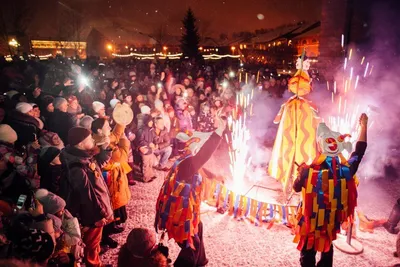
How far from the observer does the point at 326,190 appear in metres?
3.69

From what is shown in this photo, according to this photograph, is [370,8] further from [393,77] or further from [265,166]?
[265,166]

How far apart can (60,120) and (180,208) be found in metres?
4.44

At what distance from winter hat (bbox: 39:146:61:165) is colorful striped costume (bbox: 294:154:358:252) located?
3789 mm

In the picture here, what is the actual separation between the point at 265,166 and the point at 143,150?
3.27 m

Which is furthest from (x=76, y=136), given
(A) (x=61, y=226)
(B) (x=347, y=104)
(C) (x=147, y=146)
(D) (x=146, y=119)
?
(B) (x=347, y=104)

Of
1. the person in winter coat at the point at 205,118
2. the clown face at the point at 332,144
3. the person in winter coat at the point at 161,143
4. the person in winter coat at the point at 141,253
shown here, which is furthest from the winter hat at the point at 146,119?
the person in winter coat at the point at 141,253

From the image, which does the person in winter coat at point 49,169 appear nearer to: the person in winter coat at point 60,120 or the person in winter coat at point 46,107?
the person in winter coat at point 60,120

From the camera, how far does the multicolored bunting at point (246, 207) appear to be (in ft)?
17.9

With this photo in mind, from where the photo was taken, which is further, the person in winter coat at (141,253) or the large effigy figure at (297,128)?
the large effigy figure at (297,128)

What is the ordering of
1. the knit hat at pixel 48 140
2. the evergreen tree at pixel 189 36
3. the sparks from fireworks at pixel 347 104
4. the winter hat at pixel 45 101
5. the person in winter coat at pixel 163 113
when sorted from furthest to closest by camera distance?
the evergreen tree at pixel 189 36
the sparks from fireworks at pixel 347 104
the person in winter coat at pixel 163 113
the winter hat at pixel 45 101
the knit hat at pixel 48 140

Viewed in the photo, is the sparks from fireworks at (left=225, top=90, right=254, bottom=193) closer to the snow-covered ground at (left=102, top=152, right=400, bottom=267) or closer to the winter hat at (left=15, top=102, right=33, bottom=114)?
the snow-covered ground at (left=102, top=152, right=400, bottom=267)

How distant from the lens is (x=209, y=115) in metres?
10.2

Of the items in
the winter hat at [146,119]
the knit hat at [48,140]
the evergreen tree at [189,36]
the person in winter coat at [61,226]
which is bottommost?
the person in winter coat at [61,226]

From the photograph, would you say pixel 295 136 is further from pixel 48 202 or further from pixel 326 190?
pixel 48 202
